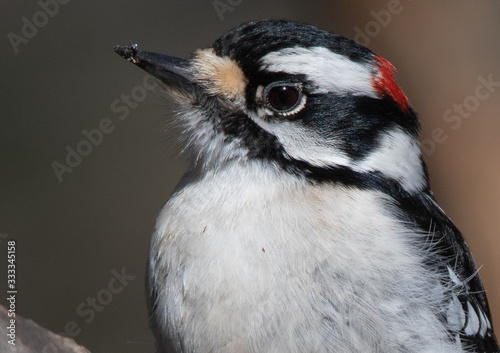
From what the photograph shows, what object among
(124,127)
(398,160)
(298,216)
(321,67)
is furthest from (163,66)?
(124,127)

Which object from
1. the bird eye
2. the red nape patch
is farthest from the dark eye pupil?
the red nape patch

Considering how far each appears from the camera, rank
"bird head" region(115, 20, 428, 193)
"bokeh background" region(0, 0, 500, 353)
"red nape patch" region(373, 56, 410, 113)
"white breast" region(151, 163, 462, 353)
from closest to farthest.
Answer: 1. "white breast" region(151, 163, 462, 353)
2. "bird head" region(115, 20, 428, 193)
3. "red nape patch" region(373, 56, 410, 113)
4. "bokeh background" region(0, 0, 500, 353)

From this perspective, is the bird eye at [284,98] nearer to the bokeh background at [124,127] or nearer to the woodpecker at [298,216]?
the woodpecker at [298,216]

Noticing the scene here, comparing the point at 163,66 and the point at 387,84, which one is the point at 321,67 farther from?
the point at 163,66

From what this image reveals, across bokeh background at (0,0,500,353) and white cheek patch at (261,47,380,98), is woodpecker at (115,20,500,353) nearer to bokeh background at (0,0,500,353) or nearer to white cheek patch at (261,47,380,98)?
Result: white cheek patch at (261,47,380,98)

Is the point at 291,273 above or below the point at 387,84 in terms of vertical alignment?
below

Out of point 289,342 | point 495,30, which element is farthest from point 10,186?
point 289,342

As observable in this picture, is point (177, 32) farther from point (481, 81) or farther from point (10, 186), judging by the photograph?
point (481, 81)

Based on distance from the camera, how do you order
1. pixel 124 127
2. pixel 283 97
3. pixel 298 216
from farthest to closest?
pixel 124 127 → pixel 283 97 → pixel 298 216

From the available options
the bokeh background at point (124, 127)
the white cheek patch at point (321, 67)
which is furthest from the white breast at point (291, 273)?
the bokeh background at point (124, 127)
